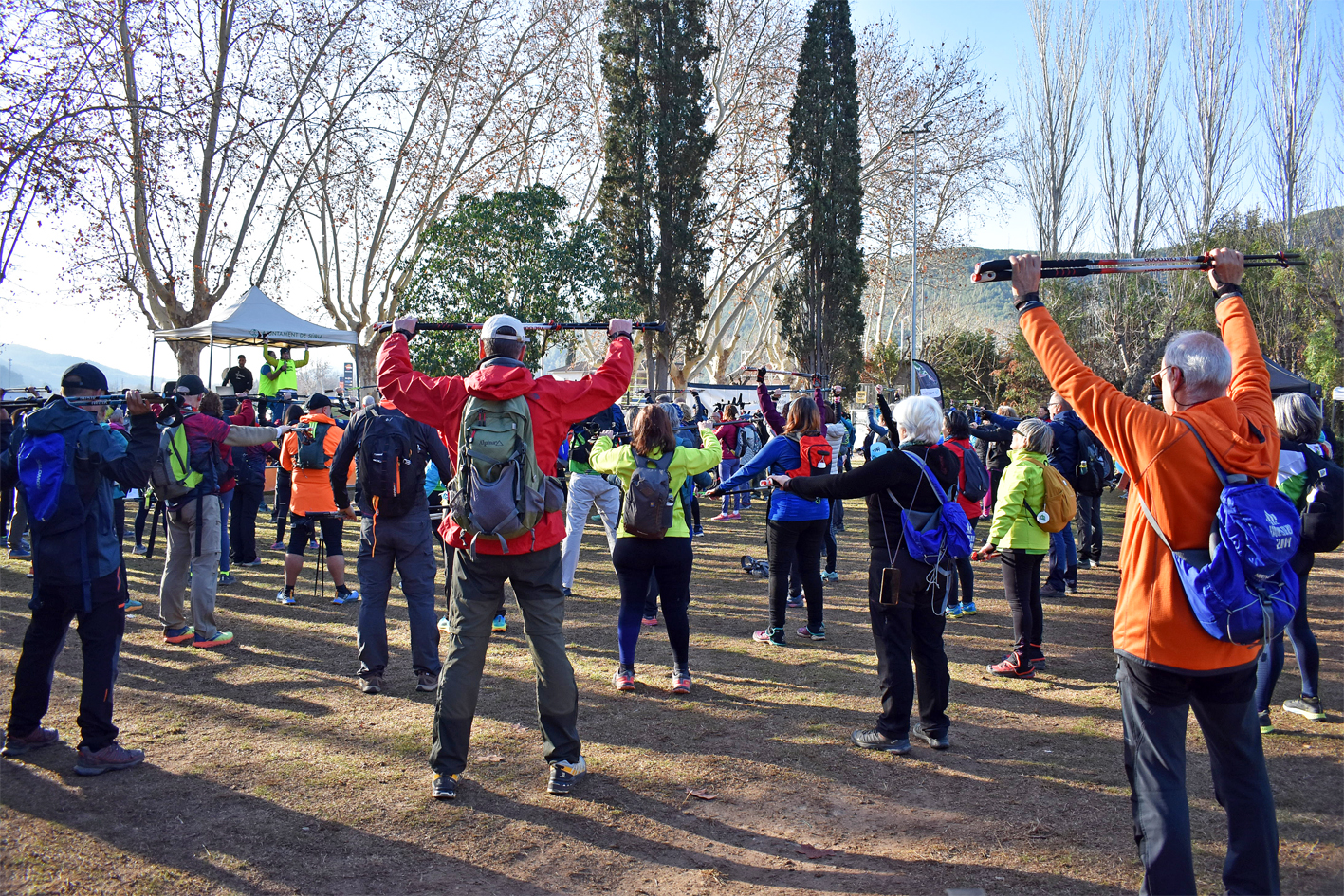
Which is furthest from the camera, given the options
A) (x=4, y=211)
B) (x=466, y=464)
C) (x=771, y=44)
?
(x=771, y=44)

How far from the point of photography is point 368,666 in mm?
5328

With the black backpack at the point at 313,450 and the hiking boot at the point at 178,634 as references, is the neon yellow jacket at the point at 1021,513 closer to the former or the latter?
the black backpack at the point at 313,450

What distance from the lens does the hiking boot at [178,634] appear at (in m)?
6.29

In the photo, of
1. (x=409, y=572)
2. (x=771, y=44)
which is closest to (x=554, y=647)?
(x=409, y=572)

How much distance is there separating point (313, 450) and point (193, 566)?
1.42 metres

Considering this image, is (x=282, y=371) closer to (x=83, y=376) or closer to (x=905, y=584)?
(x=83, y=376)

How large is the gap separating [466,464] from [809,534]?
10.6ft

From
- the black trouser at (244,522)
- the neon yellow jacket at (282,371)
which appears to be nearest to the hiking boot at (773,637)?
the black trouser at (244,522)

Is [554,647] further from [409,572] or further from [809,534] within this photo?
[809,534]

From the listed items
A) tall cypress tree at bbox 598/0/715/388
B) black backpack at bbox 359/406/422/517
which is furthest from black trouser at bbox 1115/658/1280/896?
tall cypress tree at bbox 598/0/715/388

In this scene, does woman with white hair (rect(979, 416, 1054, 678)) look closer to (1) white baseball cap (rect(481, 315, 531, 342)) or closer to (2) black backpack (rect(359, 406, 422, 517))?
(1) white baseball cap (rect(481, 315, 531, 342))

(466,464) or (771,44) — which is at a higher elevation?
(771,44)

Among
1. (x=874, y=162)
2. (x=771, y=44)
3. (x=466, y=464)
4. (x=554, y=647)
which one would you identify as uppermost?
(x=771, y=44)

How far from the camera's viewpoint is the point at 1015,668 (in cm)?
573
